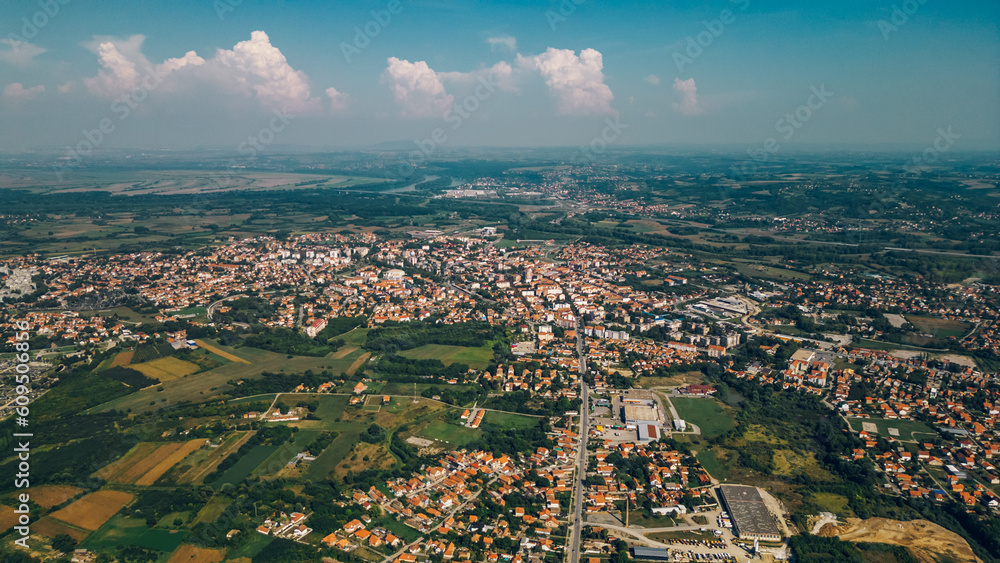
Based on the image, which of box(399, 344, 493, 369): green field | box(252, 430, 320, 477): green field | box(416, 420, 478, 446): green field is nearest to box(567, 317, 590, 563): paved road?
box(416, 420, 478, 446): green field

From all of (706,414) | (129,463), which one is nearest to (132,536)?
(129,463)

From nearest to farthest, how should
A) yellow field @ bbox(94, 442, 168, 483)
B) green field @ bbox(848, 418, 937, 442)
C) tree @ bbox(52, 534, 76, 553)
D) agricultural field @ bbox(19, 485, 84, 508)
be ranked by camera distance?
tree @ bbox(52, 534, 76, 553)
agricultural field @ bbox(19, 485, 84, 508)
yellow field @ bbox(94, 442, 168, 483)
green field @ bbox(848, 418, 937, 442)

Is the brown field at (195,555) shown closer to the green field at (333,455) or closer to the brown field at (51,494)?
the green field at (333,455)

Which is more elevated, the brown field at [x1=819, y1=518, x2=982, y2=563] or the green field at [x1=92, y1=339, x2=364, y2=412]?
the green field at [x1=92, y1=339, x2=364, y2=412]

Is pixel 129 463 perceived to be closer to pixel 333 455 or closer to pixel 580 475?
pixel 333 455

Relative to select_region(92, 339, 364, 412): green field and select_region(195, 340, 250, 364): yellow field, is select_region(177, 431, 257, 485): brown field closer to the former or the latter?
select_region(92, 339, 364, 412): green field

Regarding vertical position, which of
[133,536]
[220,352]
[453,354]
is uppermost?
[220,352]

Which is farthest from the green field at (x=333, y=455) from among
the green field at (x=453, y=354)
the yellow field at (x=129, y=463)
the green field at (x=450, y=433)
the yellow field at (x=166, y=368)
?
the yellow field at (x=166, y=368)
